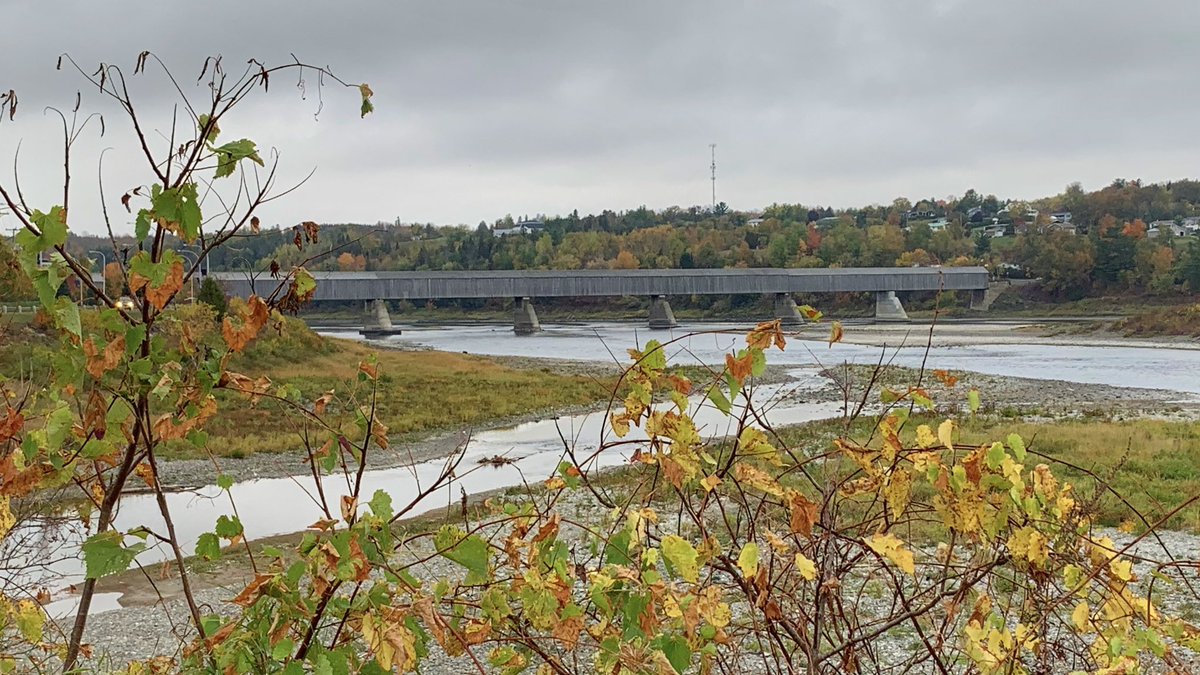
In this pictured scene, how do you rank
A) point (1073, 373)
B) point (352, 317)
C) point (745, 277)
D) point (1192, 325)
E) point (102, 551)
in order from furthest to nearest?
point (352, 317)
point (745, 277)
point (1192, 325)
point (1073, 373)
point (102, 551)

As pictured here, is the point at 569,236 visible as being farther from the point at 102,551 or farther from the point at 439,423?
the point at 102,551

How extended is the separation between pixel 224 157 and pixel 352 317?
432ft

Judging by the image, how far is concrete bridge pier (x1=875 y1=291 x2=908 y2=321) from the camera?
106706mm

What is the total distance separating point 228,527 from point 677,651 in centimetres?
102

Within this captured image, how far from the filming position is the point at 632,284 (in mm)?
101625

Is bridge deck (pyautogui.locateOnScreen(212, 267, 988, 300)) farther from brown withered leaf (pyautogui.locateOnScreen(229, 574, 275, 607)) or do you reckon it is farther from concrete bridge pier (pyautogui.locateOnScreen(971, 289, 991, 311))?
brown withered leaf (pyautogui.locateOnScreen(229, 574, 275, 607))

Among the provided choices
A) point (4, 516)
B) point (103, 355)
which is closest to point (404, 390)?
point (4, 516)

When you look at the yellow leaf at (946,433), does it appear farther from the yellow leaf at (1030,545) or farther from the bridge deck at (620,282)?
A: the bridge deck at (620,282)

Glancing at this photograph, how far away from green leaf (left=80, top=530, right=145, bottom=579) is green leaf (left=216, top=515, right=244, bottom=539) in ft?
0.62

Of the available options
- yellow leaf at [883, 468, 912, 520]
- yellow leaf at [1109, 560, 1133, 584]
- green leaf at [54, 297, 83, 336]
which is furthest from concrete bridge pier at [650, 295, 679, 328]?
green leaf at [54, 297, 83, 336]

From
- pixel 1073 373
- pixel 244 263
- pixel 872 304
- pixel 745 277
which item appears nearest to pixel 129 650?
pixel 244 263

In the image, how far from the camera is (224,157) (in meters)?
Result: 2.33

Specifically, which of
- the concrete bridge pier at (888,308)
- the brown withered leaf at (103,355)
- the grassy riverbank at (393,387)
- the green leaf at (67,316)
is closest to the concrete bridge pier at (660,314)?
the concrete bridge pier at (888,308)

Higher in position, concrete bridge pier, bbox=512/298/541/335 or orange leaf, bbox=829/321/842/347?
orange leaf, bbox=829/321/842/347
